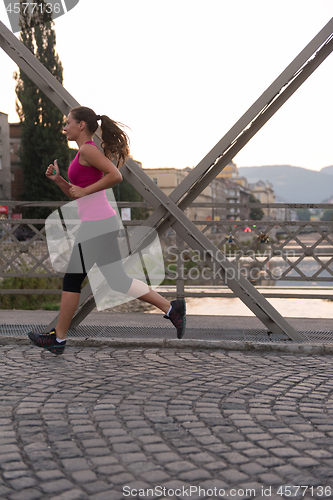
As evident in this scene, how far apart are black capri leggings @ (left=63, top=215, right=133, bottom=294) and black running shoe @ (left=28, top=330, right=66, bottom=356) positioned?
0.42 m

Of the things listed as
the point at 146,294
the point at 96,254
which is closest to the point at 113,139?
the point at 96,254

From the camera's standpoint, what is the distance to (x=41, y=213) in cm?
4328

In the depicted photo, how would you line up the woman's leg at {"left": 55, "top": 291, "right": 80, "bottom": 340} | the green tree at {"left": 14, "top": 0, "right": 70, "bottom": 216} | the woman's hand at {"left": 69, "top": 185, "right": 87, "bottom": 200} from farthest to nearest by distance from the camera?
the green tree at {"left": 14, "top": 0, "right": 70, "bottom": 216}, the woman's leg at {"left": 55, "top": 291, "right": 80, "bottom": 340}, the woman's hand at {"left": 69, "top": 185, "right": 87, "bottom": 200}

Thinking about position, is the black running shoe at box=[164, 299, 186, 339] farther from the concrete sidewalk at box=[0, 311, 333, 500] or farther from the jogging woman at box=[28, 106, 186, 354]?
the concrete sidewalk at box=[0, 311, 333, 500]

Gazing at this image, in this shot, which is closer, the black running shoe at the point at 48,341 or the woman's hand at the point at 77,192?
the woman's hand at the point at 77,192

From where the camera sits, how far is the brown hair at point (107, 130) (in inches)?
189

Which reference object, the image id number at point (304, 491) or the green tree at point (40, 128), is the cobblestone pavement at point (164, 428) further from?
the green tree at point (40, 128)

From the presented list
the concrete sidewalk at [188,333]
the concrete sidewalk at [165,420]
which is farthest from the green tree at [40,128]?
the concrete sidewalk at [165,420]

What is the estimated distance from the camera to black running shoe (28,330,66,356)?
15.5 ft

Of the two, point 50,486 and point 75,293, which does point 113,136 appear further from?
point 50,486

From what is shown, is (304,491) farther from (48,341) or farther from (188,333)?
(188,333)

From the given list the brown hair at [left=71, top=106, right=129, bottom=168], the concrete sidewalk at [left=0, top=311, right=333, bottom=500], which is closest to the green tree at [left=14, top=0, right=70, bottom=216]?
the brown hair at [left=71, top=106, right=129, bottom=168]

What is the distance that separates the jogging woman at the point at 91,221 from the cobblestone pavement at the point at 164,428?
423mm

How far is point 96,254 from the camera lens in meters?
4.71
